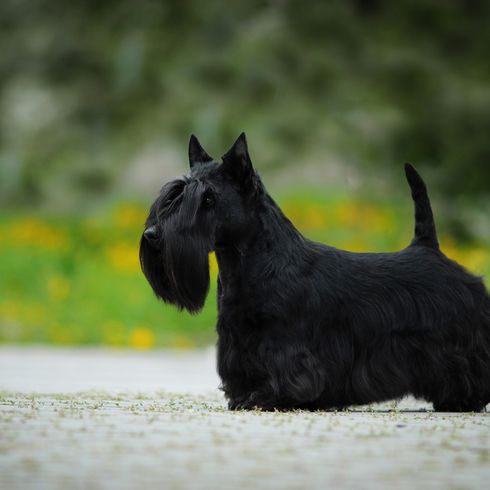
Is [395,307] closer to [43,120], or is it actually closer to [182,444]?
[182,444]

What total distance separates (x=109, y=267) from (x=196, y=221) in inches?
371

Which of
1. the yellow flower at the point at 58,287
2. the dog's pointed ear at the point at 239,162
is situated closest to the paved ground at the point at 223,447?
the dog's pointed ear at the point at 239,162

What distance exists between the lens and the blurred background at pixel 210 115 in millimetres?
13125

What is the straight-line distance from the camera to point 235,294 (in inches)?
224

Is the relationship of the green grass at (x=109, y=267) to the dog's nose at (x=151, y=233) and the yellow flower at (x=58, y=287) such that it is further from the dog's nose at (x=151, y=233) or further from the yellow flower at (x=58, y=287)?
the dog's nose at (x=151, y=233)

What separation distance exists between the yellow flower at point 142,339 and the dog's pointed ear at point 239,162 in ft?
25.4

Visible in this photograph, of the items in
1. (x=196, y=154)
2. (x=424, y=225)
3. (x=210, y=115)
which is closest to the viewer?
(x=196, y=154)

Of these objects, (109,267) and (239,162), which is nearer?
(239,162)

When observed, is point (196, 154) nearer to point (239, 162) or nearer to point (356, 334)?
point (239, 162)

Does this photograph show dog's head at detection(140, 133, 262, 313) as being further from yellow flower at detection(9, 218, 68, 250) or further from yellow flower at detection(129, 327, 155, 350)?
yellow flower at detection(9, 218, 68, 250)


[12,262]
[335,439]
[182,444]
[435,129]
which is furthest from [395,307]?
[12,262]

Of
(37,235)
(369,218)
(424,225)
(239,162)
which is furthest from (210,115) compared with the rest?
(239,162)

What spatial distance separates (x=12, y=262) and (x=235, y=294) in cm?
999

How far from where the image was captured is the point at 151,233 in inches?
217
